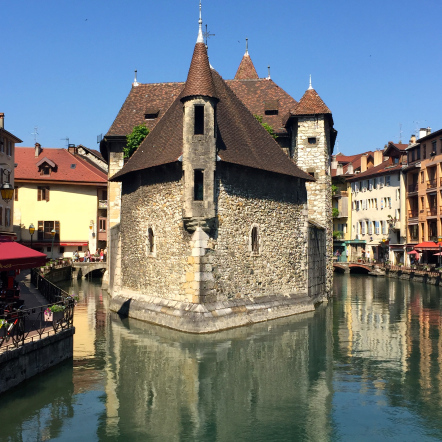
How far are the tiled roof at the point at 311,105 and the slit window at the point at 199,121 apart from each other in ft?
33.4

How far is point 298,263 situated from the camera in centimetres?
2625

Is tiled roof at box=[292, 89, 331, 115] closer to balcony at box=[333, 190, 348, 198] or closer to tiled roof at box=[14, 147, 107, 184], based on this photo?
tiled roof at box=[14, 147, 107, 184]

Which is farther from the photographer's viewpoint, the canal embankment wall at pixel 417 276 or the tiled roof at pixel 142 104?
the canal embankment wall at pixel 417 276

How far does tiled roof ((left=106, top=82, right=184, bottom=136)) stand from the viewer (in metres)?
33.0

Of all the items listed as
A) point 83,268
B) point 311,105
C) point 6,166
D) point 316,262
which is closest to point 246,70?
point 311,105

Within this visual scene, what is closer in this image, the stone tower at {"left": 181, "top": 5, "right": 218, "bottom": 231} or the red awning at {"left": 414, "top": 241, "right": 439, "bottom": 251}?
the stone tower at {"left": 181, "top": 5, "right": 218, "bottom": 231}

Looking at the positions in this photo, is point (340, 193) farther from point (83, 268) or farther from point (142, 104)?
point (142, 104)

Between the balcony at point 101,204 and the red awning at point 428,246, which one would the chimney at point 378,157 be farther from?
the balcony at point 101,204

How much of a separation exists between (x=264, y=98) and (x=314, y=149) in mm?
6377

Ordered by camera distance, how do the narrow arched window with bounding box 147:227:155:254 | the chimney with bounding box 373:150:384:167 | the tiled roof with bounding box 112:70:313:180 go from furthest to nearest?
the chimney with bounding box 373:150:384:167
the narrow arched window with bounding box 147:227:155:254
the tiled roof with bounding box 112:70:313:180

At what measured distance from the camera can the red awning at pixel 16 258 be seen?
13752mm

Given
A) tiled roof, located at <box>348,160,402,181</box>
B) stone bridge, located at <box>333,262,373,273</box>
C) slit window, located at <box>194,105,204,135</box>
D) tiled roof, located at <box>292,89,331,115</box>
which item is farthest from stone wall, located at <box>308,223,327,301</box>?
tiled roof, located at <box>348,160,402,181</box>

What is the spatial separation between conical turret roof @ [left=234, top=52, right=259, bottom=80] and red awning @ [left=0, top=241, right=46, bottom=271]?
30494mm

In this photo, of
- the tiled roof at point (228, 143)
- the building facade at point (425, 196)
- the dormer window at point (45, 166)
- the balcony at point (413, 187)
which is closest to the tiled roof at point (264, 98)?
the tiled roof at point (228, 143)
